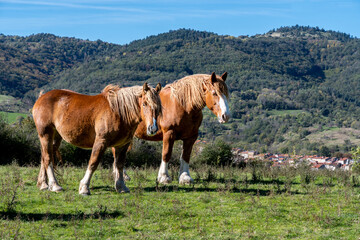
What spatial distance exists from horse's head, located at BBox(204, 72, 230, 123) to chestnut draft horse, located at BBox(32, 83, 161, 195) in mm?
1515

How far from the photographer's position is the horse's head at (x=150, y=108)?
7.37 meters

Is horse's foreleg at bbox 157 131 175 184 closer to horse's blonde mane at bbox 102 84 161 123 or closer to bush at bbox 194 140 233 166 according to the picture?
horse's blonde mane at bbox 102 84 161 123

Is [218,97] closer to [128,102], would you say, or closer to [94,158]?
[128,102]

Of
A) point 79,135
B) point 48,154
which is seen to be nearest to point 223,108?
point 79,135

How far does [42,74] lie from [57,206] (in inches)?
7212

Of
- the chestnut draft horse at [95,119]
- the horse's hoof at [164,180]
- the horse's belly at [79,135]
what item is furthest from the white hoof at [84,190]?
the horse's hoof at [164,180]

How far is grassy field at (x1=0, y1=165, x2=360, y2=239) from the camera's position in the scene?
5.59 m

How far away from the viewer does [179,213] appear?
659cm

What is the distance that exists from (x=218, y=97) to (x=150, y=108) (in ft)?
6.37

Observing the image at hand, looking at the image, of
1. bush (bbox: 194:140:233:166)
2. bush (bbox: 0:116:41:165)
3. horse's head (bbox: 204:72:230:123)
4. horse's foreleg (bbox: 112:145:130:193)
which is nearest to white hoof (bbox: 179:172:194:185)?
horse's foreleg (bbox: 112:145:130:193)

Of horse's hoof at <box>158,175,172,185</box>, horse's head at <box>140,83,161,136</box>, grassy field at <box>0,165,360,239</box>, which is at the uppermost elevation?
horse's head at <box>140,83,161,136</box>

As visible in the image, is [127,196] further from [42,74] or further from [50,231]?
[42,74]

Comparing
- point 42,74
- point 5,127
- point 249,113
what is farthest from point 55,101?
point 42,74

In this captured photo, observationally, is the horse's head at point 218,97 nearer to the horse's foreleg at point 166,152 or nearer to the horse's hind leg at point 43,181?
the horse's foreleg at point 166,152
